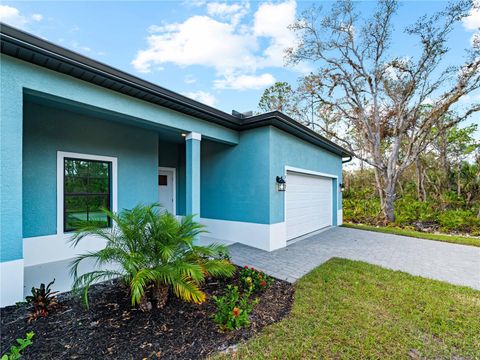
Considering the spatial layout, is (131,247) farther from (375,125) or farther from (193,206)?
(375,125)

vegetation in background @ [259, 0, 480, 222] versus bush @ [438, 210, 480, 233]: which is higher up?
vegetation in background @ [259, 0, 480, 222]

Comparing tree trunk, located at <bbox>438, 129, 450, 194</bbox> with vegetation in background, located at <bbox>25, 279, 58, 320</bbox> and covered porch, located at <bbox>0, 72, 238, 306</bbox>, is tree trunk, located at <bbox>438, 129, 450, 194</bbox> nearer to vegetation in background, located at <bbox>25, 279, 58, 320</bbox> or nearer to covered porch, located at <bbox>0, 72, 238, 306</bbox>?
covered porch, located at <bbox>0, 72, 238, 306</bbox>

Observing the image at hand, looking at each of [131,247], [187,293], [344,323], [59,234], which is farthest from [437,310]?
[59,234]

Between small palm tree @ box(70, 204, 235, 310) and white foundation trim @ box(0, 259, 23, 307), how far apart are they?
72cm

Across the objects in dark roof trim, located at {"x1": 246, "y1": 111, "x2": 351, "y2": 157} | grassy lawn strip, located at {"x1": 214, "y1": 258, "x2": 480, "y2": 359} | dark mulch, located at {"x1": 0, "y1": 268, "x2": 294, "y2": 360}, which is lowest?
grassy lawn strip, located at {"x1": 214, "y1": 258, "x2": 480, "y2": 359}

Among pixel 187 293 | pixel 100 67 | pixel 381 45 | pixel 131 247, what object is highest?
pixel 381 45

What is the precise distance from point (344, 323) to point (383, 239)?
5981mm

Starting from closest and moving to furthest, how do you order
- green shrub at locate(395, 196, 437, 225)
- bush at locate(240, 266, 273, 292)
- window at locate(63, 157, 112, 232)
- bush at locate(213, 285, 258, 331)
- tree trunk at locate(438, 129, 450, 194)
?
1. bush at locate(213, 285, 258, 331)
2. bush at locate(240, 266, 273, 292)
3. window at locate(63, 157, 112, 232)
4. green shrub at locate(395, 196, 437, 225)
5. tree trunk at locate(438, 129, 450, 194)

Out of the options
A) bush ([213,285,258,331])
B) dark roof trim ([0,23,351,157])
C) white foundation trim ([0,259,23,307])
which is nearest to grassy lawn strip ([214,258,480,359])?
bush ([213,285,258,331])

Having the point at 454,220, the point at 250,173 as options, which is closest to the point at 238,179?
the point at 250,173

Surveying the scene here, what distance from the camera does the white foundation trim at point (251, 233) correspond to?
19.8 ft

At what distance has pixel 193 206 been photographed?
5.59 meters

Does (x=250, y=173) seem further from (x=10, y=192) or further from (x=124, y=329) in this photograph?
(x=10, y=192)

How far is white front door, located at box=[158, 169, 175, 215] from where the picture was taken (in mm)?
8188
